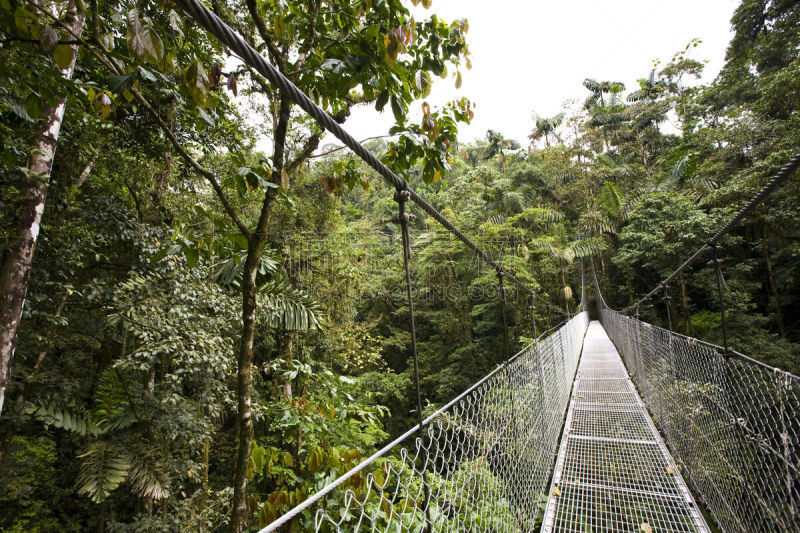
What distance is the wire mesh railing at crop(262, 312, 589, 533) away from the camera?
76 cm

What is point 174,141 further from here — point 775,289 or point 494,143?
point 494,143

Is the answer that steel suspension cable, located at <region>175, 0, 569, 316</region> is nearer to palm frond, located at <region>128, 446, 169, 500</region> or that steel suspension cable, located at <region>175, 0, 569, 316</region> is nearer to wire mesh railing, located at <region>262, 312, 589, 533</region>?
wire mesh railing, located at <region>262, 312, 589, 533</region>

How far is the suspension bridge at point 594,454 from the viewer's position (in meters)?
0.81

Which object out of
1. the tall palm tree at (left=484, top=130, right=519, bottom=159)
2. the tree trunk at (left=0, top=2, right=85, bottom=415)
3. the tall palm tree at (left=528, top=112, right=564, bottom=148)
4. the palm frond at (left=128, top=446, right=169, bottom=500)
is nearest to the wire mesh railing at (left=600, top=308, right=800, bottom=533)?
the tree trunk at (left=0, top=2, right=85, bottom=415)

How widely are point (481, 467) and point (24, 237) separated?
2.05 m

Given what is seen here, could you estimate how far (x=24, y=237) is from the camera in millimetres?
1430

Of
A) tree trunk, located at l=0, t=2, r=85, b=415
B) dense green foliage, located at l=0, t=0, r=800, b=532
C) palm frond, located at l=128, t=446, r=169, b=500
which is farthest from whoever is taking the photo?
palm frond, located at l=128, t=446, r=169, b=500

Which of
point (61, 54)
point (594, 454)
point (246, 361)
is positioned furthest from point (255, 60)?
point (594, 454)

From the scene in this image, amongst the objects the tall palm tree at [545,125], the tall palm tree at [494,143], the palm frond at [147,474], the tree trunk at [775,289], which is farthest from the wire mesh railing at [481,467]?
the tall palm tree at [545,125]

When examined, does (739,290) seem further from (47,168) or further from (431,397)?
(47,168)

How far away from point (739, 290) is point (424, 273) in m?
6.37

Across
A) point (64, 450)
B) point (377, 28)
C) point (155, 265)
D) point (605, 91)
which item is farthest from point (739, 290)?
point (605, 91)

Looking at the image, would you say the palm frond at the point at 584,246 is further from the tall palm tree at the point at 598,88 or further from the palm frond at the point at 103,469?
the tall palm tree at the point at 598,88

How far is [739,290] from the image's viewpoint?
21.7 ft
